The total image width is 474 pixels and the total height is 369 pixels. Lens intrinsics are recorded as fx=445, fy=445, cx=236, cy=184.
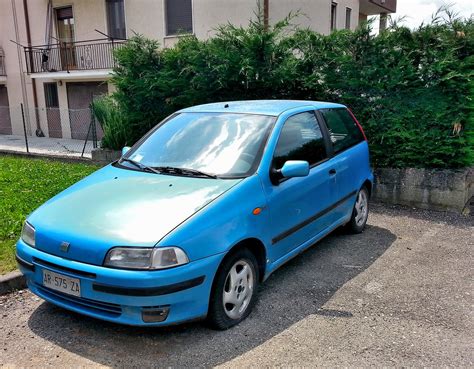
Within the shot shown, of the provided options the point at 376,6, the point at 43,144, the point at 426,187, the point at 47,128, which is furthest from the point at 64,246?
the point at 376,6

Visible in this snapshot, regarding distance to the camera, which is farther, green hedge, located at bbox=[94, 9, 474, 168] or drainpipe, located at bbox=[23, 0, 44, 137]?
drainpipe, located at bbox=[23, 0, 44, 137]

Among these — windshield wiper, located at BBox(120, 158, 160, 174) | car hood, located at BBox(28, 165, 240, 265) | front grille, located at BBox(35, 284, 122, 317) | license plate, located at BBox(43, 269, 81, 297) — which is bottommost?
front grille, located at BBox(35, 284, 122, 317)

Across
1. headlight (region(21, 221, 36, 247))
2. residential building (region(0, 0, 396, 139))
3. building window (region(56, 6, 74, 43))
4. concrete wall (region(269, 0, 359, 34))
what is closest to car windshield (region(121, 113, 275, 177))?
headlight (region(21, 221, 36, 247))

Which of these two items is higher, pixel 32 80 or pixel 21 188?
pixel 32 80

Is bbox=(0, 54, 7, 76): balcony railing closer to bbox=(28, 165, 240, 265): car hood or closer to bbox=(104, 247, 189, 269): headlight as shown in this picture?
bbox=(28, 165, 240, 265): car hood

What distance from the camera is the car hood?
2951 millimetres

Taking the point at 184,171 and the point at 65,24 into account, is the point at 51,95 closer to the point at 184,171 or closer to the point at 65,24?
the point at 65,24

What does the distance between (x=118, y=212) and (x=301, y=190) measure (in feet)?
5.48

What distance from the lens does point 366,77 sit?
689cm

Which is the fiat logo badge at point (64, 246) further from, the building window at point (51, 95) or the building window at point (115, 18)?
the building window at point (51, 95)

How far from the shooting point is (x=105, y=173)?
4059 mm

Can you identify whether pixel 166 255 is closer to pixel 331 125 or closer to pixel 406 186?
pixel 331 125

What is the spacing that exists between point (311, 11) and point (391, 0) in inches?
400

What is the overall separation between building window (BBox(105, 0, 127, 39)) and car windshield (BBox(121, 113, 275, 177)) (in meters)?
12.6
